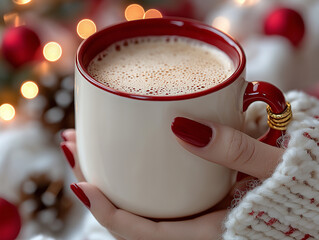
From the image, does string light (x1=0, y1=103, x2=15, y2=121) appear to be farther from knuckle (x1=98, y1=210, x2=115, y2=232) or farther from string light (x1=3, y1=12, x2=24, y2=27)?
knuckle (x1=98, y1=210, x2=115, y2=232)

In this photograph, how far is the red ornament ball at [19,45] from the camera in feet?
3.30

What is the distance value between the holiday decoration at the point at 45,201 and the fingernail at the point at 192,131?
0.56m

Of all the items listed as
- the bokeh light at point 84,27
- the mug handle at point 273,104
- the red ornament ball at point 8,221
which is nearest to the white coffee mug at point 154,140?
the mug handle at point 273,104

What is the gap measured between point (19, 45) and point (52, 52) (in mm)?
90

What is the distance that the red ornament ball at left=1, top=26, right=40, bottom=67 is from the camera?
100 centimetres

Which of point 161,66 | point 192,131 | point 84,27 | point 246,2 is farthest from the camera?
point 246,2

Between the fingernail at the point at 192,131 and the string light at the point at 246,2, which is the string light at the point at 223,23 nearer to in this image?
the string light at the point at 246,2

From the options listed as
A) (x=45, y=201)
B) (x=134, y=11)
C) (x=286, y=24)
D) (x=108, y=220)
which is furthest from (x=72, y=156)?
(x=286, y=24)

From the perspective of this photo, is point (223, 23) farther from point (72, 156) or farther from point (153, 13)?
point (72, 156)

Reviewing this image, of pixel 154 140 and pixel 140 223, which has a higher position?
pixel 154 140

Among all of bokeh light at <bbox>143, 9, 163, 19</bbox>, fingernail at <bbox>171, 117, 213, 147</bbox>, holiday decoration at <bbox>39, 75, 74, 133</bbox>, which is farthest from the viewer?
bokeh light at <bbox>143, 9, 163, 19</bbox>

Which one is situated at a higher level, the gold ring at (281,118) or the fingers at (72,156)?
the gold ring at (281,118)

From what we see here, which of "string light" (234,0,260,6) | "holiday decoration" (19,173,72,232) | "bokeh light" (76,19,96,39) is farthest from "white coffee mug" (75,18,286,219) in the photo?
"string light" (234,0,260,6)

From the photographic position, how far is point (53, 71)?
1.06 meters
